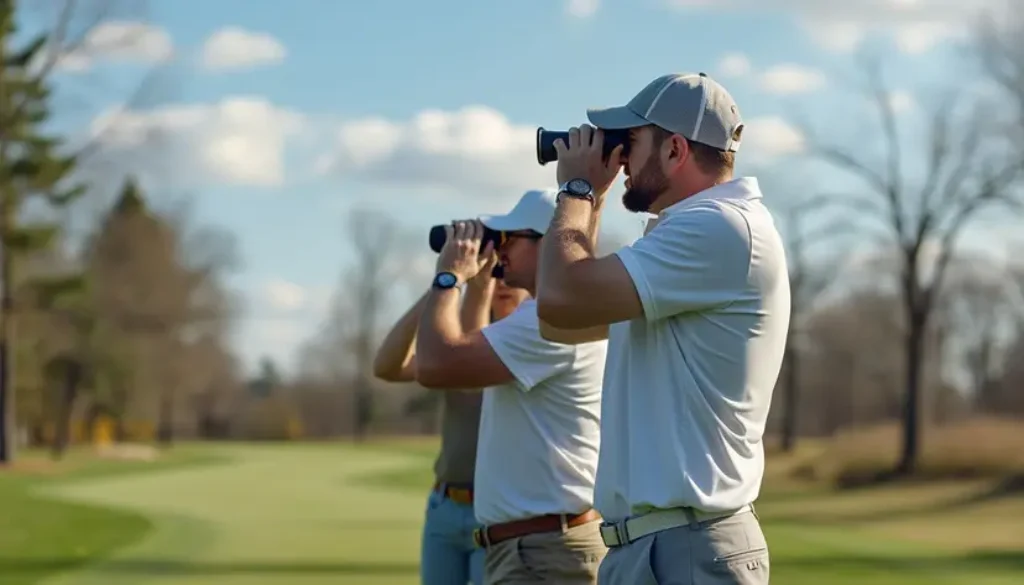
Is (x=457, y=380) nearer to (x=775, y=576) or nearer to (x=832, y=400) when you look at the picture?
(x=775, y=576)

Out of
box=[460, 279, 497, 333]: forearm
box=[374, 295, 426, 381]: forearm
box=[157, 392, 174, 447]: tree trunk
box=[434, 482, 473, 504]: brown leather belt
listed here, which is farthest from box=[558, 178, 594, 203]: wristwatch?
box=[157, 392, 174, 447]: tree trunk

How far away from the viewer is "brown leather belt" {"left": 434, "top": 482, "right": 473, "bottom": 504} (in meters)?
5.82

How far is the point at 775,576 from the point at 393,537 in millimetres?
5303

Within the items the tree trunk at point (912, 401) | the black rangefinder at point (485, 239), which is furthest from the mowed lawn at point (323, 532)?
the black rangefinder at point (485, 239)

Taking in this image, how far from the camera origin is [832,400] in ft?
222

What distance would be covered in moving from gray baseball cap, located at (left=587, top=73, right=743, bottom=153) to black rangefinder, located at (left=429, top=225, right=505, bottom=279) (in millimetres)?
1239

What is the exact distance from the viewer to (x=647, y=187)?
11.3 feet

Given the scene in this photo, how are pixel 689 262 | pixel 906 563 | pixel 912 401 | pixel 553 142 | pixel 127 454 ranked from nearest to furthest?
1. pixel 689 262
2. pixel 553 142
3. pixel 906 563
4. pixel 912 401
5. pixel 127 454

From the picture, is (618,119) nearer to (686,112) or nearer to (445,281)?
(686,112)

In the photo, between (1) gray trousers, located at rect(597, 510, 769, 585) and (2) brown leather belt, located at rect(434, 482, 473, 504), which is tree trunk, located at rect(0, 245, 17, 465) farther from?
(1) gray trousers, located at rect(597, 510, 769, 585)

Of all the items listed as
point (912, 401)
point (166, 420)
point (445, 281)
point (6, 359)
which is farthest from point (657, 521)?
point (166, 420)

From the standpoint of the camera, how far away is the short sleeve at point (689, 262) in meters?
3.24

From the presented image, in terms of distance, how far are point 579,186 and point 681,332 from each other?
1.39 feet

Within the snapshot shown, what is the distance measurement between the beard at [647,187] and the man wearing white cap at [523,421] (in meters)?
1.05
